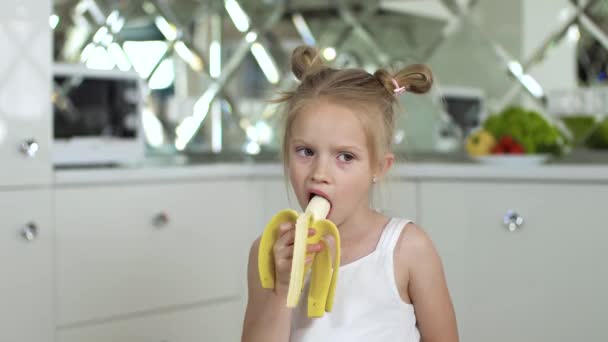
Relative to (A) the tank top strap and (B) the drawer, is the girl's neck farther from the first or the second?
(B) the drawer

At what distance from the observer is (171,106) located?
285 centimetres

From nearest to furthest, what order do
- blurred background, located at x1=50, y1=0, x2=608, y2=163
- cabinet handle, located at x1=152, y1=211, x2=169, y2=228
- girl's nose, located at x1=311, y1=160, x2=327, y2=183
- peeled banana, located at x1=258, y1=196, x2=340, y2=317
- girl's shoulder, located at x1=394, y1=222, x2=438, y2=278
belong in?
peeled banana, located at x1=258, y1=196, x2=340, y2=317 → girl's nose, located at x1=311, y1=160, x2=327, y2=183 → girl's shoulder, located at x1=394, y1=222, x2=438, y2=278 → cabinet handle, located at x1=152, y1=211, x2=169, y2=228 → blurred background, located at x1=50, y1=0, x2=608, y2=163

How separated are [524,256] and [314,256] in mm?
1023

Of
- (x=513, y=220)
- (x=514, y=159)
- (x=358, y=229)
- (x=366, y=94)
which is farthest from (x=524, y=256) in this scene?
(x=366, y=94)

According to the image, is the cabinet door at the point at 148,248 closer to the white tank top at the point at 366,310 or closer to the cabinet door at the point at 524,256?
the cabinet door at the point at 524,256

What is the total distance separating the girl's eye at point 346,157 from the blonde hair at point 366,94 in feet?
0.13

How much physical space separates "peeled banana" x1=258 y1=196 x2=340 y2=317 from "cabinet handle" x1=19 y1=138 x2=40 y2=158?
0.99 meters

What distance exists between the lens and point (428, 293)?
1370 mm

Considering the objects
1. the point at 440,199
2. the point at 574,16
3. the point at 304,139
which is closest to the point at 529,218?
the point at 440,199

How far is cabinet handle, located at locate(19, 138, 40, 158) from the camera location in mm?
2033

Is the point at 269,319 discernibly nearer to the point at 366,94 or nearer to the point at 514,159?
the point at 366,94

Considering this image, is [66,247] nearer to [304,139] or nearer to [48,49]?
[48,49]

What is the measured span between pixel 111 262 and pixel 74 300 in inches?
5.3

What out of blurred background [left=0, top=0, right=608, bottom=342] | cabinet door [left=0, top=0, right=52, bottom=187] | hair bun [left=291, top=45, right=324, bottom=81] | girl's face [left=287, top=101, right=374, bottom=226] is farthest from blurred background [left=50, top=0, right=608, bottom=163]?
girl's face [left=287, top=101, right=374, bottom=226]
